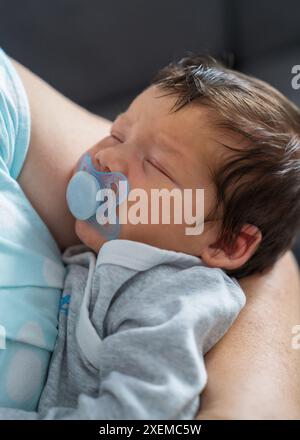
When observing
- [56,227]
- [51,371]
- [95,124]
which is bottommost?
[51,371]

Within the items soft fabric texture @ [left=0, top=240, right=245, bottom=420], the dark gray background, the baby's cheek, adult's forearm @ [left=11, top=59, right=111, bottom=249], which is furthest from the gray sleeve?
the dark gray background

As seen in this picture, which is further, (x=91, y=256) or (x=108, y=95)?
(x=108, y=95)

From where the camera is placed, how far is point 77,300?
85cm

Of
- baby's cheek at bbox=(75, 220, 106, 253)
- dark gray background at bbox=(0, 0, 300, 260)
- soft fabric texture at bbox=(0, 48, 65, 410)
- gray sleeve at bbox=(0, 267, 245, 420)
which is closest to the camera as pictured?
gray sleeve at bbox=(0, 267, 245, 420)

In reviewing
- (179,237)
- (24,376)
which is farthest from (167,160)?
(24,376)

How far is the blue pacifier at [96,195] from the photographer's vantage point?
861 mm

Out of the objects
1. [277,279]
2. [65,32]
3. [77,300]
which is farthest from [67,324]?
[65,32]

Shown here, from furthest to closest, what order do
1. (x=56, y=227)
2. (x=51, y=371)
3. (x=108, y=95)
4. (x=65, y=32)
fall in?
1. (x=108, y=95)
2. (x=65, y=32)
3. (x=56, y=227)
4. (x=51, y=371)

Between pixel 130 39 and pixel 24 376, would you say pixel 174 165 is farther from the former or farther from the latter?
pixel 130 39

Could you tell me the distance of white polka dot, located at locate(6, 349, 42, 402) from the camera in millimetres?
764

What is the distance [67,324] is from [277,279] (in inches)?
15.1

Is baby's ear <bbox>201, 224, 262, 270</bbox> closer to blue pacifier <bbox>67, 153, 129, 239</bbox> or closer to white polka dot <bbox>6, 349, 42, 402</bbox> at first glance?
blue pacifier <bbox>67, 153, 129, 239</bbox>

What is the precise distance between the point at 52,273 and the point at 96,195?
0.47 feet
